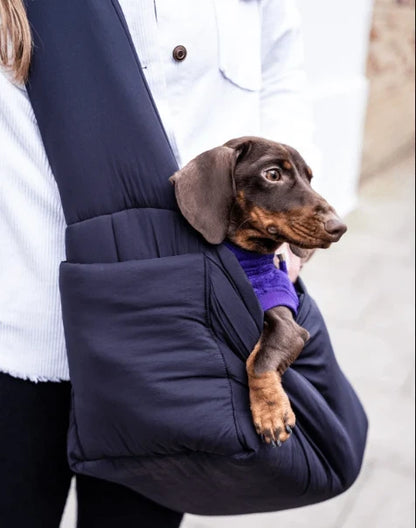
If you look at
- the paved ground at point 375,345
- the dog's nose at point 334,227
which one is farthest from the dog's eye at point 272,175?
the paved ground at point 375,345

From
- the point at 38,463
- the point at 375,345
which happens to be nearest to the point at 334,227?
the point at 38,463

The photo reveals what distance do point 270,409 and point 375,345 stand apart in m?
3.08

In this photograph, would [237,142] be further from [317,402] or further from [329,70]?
[329,70]

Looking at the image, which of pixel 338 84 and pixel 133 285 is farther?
pixel 338 84

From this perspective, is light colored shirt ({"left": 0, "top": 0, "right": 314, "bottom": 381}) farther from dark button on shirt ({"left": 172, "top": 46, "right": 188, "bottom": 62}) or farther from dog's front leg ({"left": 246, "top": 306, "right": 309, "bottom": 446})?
dog's front leg ({"left": 246, "top": 306, "right": 309, "bottom": 446})

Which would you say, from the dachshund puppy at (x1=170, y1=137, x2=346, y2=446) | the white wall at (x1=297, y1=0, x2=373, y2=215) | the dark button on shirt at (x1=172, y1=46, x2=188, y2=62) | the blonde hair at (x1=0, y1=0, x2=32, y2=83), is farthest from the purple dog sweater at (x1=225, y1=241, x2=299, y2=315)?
the white wall at (x1=297, y1=0, x2=373, y2=215)

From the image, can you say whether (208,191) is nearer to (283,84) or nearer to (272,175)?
(272,175)

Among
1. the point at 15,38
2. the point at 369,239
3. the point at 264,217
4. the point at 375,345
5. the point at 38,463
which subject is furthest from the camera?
the point at 369,239

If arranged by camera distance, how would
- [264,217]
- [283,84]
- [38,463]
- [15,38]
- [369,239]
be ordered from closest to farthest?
[15,38] < [264,217] < [38,463] < [283,84] < [369,239]

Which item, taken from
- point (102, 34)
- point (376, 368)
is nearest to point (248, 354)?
point (102, 34)

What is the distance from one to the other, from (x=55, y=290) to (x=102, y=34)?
413mm

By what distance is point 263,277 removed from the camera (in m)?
1.36

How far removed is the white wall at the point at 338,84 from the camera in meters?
5.50

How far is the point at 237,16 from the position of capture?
1468mm
